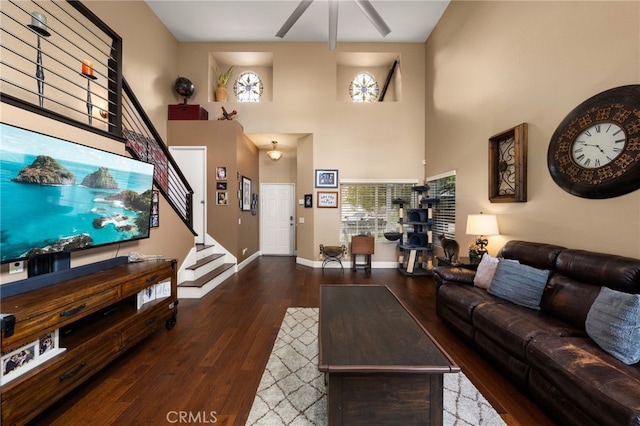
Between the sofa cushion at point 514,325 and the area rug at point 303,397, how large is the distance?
0.41 metres

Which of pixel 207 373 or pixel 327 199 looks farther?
pixel 327 199

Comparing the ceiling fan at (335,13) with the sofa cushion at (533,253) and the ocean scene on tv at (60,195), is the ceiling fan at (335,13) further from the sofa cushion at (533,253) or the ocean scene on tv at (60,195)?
the sofa cushion at (533,253)

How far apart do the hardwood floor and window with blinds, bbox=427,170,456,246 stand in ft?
5.08

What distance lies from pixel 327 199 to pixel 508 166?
3.37 m

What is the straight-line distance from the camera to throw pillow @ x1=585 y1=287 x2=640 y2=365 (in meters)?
1.41

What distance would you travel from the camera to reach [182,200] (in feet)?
14.7

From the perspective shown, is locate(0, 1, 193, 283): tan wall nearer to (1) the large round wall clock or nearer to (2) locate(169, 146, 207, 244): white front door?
(2) locate(169, 146, 207, 244): white front door

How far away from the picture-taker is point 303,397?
175cm

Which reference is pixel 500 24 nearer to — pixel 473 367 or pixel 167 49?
pixel 473 367

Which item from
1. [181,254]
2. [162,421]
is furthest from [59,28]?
[162,421]

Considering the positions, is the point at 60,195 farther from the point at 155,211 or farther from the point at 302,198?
the point at 302,198

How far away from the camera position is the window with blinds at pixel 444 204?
A: 4.41 m

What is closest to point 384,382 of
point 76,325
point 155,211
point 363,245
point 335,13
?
point 76,325

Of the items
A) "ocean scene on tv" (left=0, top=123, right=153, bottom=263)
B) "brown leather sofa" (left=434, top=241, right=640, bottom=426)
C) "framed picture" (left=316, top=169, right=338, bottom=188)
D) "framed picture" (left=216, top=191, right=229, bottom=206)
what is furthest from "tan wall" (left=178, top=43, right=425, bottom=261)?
"ocean scene on tv" (left=0, top=123, right=153, bottom=263)
